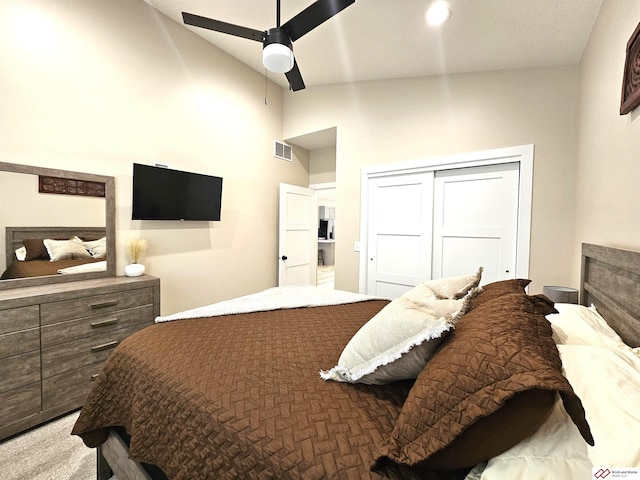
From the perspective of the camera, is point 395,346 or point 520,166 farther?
point 520,166

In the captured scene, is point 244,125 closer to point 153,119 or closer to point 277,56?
point 153,119

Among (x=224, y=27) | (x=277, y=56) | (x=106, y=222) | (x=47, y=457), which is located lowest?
(x=47, y=457)

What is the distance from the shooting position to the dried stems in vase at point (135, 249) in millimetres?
2645

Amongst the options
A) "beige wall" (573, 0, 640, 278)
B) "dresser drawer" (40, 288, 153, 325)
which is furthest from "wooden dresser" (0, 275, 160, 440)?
"beige wall" (573, 0, 640, 278)

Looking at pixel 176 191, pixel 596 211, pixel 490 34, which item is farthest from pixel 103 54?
pixel 596 211

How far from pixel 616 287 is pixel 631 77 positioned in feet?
3.34

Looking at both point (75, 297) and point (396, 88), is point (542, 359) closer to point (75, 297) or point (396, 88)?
point (75, 297)

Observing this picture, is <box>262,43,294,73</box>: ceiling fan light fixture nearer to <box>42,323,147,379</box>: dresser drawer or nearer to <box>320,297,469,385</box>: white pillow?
<box>320,297,469,385</box>: white pillow

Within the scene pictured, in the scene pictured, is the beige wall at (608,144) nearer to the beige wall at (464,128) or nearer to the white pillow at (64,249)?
the beige wall at (464,128)

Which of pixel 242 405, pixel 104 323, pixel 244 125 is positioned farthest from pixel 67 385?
pixel 244 125

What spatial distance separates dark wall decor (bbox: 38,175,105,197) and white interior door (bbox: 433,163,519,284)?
337cm

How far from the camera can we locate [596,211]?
5.98ft

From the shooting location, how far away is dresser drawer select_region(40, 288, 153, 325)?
197 cm

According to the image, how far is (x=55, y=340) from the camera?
2.00 meters
